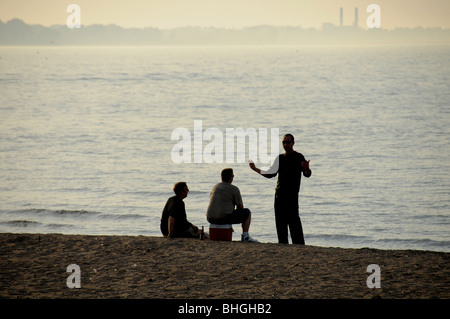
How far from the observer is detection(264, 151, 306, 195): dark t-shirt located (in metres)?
9.78

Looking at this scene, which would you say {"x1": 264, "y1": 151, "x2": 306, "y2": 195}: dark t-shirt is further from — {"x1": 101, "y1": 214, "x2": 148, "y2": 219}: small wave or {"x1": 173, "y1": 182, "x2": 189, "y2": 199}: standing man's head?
{"x1": 101, "y1": 214, "x2": 148, "y2": 219}: small wave

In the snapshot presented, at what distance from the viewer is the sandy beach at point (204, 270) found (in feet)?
24.6

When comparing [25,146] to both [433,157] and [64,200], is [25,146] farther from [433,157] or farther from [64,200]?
[433,157]

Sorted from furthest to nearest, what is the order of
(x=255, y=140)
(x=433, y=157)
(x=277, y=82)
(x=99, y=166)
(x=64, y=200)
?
(x=277, y=82)
(x=255, y=140)
(x=433, y=157)
(x=99, y=166)
(x=64, y=200)

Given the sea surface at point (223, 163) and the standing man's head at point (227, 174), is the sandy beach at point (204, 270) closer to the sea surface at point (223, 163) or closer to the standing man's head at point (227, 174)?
the standing man's head at point (227, 174)

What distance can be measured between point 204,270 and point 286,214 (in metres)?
2.06

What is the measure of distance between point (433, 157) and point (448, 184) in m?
7.24

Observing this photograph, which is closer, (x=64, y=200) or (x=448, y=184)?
(x=64, y=200)

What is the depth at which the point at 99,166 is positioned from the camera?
2795cm

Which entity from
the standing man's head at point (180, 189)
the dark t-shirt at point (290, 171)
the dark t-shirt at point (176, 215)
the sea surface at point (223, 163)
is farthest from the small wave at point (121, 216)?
the dark t-shirt at point (290, 171)

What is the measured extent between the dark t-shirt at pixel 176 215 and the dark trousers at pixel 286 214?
4.85 ft

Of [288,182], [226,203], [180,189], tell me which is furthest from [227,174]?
[288,182]

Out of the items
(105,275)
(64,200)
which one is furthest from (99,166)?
(105,275)
